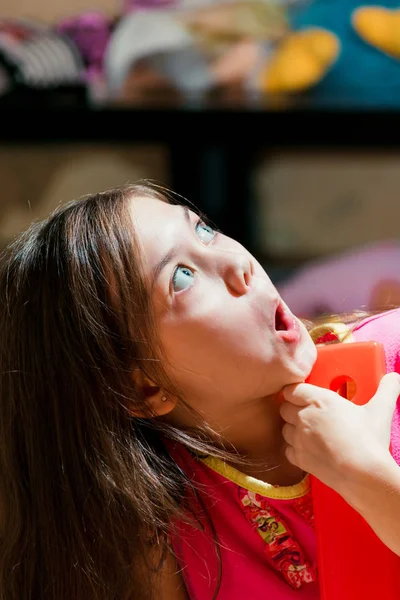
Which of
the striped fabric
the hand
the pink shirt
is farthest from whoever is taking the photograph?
the striped fabric

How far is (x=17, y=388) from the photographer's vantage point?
771 millimetres

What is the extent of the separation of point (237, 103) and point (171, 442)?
3.95 feet

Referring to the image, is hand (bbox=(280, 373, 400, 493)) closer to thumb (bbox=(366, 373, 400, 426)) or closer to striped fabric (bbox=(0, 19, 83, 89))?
thumb (bbox=(366, 373, 400, 426))

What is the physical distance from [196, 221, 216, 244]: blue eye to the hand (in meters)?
0.16

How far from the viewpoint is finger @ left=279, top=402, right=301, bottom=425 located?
0.74 metres

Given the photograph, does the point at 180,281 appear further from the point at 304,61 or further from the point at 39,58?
the point at 39,58

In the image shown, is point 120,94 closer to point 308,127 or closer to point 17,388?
point 308,127

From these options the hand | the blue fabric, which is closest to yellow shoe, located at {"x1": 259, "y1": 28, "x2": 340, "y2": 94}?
the blue fabric

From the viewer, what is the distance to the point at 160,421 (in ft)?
2.58

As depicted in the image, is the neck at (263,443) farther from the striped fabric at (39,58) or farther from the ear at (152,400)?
the striped fabric at (39,58)

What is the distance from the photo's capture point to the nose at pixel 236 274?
733 mm

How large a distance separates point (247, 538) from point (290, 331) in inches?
8.3

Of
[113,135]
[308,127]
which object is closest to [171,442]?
[308,127]

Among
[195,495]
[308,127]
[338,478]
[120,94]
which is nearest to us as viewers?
[338,478]
